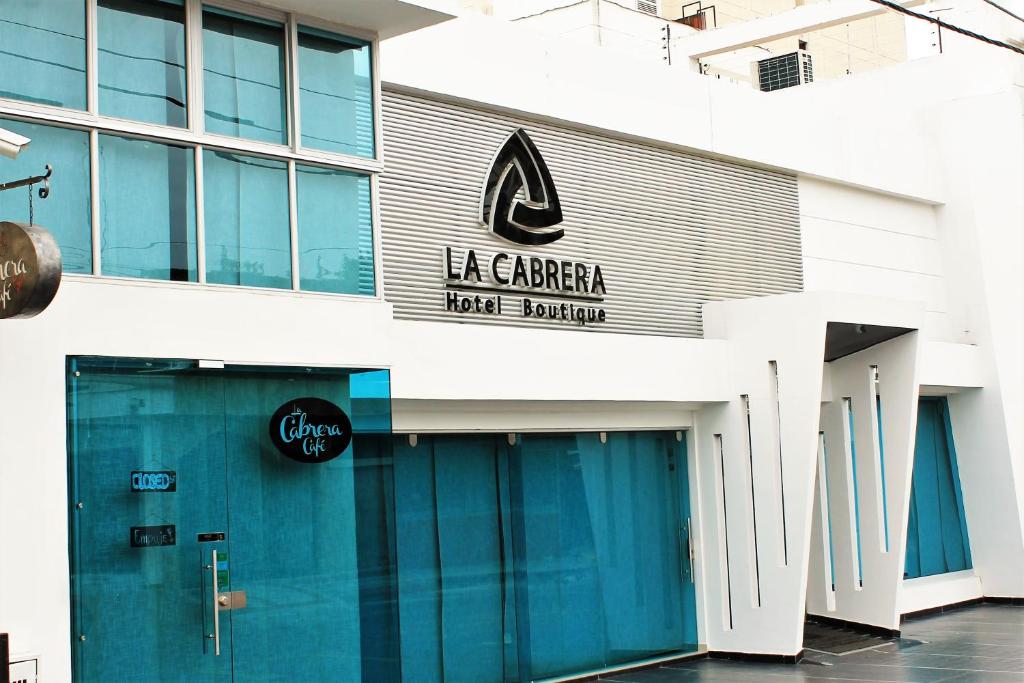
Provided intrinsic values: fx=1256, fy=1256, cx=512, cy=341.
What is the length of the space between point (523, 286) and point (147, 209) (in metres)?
4.82

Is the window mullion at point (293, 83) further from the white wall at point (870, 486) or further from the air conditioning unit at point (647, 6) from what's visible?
the air conditioning unit at point (647, 6)

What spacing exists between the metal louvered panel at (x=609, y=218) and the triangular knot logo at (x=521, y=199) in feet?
0.32

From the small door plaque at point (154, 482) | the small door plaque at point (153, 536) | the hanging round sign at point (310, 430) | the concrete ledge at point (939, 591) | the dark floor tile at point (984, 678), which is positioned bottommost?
the dark floor tile at point (984, 678)

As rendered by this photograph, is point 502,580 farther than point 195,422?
Yes

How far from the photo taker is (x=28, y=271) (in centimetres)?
688

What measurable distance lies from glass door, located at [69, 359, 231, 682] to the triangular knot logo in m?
4.42

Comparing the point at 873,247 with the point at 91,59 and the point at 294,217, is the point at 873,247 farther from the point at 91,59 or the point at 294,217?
the point at 91,59

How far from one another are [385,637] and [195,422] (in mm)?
2209

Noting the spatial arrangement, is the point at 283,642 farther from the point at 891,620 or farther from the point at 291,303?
the point at 891,620

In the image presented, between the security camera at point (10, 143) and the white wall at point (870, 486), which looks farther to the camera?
the white wall at point (870, 486)

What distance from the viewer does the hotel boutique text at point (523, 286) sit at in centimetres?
1181

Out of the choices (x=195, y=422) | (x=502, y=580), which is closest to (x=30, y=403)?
(x=195, y=422)

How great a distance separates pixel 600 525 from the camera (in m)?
12.9

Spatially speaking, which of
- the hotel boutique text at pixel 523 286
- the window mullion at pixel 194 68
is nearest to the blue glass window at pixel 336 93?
the window mullion at pixel 194 68
